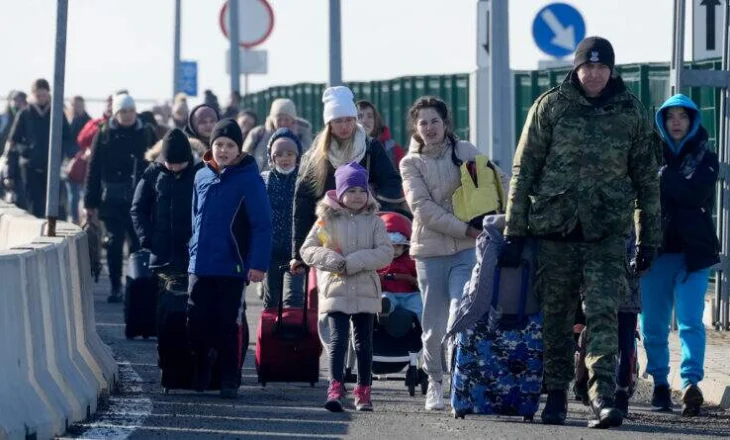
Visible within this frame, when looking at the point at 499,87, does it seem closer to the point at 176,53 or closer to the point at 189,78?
the point at 176,53

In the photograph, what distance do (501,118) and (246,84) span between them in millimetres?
23228

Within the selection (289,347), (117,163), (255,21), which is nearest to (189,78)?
(255,21)

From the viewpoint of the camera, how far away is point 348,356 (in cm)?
1511

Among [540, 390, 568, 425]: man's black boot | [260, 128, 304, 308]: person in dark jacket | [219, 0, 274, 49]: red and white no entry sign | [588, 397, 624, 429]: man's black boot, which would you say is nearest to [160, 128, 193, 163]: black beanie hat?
[260, 128, 304, 308]: person in dark jacket

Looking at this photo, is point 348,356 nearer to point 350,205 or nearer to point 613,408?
point 350,205

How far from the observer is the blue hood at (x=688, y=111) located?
14.1 meters

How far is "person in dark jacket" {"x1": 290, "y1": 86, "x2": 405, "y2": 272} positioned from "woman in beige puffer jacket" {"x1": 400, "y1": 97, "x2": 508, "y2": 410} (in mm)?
629

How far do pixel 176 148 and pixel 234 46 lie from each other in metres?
24.3

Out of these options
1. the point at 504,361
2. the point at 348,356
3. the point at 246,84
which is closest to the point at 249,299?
the point at 348,356

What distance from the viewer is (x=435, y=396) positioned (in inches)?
552

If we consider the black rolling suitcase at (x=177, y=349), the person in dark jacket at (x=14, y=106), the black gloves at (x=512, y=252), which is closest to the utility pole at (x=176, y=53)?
the person in dark jacket at (x=14, y=106)

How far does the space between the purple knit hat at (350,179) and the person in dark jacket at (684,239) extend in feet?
5.73

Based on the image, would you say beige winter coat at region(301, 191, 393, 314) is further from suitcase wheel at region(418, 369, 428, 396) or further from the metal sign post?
the metal sign post

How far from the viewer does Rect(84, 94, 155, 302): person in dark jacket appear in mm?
21547
